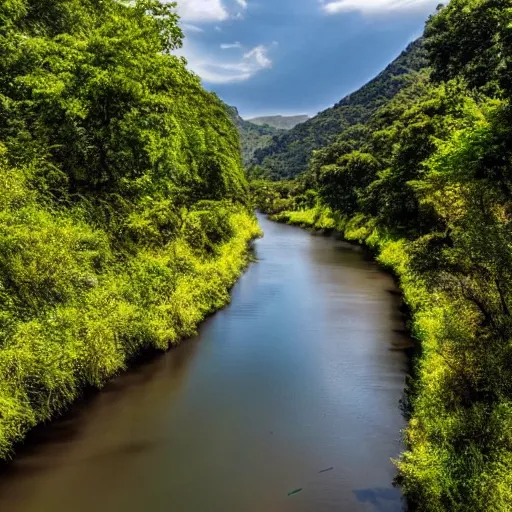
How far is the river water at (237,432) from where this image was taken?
12734 millimetres

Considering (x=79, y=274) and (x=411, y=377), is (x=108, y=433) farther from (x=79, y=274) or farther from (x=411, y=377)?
(x=411, y=377)

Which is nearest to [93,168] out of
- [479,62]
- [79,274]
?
[79,274]

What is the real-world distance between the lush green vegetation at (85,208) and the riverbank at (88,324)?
52 millimetres

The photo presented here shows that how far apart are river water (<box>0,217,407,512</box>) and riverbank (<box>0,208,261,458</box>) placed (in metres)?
0.88

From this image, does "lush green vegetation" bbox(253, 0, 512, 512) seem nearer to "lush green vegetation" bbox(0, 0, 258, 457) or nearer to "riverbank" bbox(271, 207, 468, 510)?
"riverbank" bbox(271, 207, 468, 510)

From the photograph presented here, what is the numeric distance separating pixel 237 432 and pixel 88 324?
6.58 metres

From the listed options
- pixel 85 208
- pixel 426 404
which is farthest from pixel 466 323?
pixel 85 208

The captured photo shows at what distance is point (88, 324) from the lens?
57.1ft

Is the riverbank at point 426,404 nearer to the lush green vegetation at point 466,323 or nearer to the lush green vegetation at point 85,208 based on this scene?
the lush green vegetation at point 466,323

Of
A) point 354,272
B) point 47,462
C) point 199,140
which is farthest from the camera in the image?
point 354,272

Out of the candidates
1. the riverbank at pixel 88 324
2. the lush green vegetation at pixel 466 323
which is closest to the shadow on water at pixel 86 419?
the riverbank at pixel 88 324

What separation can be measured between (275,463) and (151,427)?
463 centimetres

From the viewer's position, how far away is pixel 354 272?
43875mm

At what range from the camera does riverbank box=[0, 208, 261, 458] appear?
14328 millimetres
